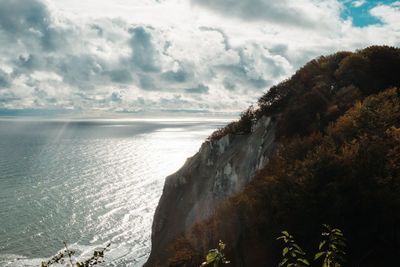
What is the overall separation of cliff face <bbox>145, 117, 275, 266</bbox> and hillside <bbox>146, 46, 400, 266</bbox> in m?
0.22

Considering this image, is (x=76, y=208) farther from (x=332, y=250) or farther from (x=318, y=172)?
(x=332, y=250)

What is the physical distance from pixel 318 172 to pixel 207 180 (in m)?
27.5

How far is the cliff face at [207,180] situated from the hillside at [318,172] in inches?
8.7

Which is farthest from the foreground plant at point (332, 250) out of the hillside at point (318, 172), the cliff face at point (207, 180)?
the cliff face at point (207, 180)

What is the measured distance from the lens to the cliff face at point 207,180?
39906mm

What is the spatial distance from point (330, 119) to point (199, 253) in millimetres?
16906

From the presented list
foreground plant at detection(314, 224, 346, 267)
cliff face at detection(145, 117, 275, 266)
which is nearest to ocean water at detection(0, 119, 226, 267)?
cliff face at detection(145, 117, 275, 266)

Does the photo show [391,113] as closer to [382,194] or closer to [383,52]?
[382,194]

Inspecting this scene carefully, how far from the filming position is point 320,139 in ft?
92.4

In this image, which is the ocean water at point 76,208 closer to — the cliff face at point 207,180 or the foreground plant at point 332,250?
the cliff face at point 207,180

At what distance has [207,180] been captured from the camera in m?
49.2

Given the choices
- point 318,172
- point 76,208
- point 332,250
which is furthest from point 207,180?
point 76,208

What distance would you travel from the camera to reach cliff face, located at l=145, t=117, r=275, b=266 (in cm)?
3991

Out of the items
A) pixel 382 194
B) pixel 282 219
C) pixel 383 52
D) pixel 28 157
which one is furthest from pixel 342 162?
pixel 28 157
